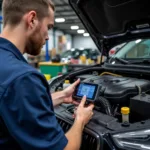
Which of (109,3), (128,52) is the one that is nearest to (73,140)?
(109,3)

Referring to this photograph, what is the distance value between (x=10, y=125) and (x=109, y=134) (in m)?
0.56

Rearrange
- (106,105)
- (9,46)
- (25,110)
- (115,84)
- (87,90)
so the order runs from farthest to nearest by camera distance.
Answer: (115,84) → (106,105) → (87,90) → (9,46) → (25,110)

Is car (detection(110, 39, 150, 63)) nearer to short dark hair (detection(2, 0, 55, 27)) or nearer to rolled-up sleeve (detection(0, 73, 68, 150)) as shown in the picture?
short dark hair (detection(2, 0, 55, 27))

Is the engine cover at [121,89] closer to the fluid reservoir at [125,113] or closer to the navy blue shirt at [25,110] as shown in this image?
the fluid reservoir at [125,113]

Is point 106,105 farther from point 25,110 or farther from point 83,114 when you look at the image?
point 25,110

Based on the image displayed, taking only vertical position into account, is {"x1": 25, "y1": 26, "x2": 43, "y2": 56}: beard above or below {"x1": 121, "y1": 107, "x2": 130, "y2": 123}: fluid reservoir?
above

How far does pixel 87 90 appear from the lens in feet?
4.94

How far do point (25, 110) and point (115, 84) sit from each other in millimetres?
1137

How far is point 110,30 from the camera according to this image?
2502mm

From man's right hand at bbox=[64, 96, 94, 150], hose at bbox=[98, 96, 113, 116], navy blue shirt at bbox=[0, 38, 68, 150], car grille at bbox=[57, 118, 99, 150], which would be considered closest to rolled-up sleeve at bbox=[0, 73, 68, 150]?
navy blue shirt at bbox=[0, 38, 68, 150]

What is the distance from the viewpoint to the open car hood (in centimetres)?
205

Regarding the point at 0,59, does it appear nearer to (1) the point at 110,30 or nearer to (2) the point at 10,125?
(2) the point at 10,125

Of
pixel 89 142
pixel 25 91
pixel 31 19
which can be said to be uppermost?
pixel 31 19

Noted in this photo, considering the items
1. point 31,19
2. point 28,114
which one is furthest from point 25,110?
point 31,19
